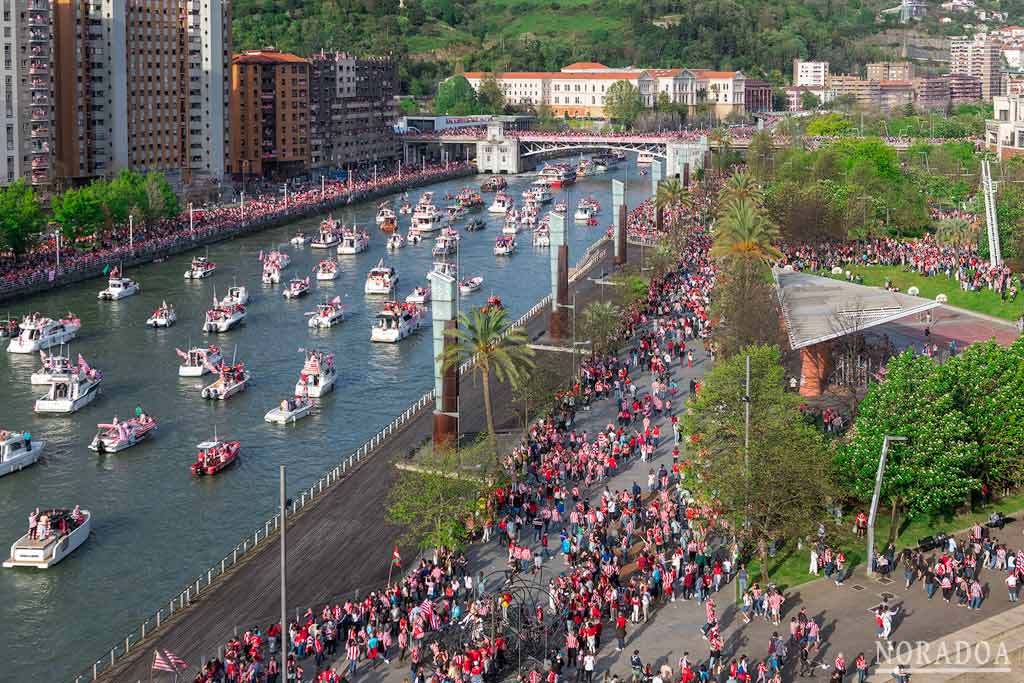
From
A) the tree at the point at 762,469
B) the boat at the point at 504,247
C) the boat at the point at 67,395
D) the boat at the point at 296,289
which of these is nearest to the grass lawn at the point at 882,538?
the tree at the point at 762,469

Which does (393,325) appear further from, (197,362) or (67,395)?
(67,395)

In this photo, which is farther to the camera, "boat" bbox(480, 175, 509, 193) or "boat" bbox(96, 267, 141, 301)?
"boat" bbox(480, 175, 509, 193)

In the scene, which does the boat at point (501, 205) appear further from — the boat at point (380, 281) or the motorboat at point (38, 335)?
the motorboat at point (38, 335)

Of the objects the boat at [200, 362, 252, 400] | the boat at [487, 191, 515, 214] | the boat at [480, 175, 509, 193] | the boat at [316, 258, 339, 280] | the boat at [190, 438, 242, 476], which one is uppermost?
the boat at [480, 175, 509, 193]

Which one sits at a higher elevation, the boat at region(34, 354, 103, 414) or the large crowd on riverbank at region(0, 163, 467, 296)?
the large crowd on riverbank at region(0, 163, 467, 296)

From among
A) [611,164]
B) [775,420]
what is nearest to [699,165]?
[611,164]

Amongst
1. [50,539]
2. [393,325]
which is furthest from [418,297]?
[50,539]

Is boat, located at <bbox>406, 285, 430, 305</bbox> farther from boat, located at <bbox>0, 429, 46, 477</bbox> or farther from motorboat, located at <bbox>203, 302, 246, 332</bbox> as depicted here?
boat, located at <bbox>0, 429, 46, 477</bbox>

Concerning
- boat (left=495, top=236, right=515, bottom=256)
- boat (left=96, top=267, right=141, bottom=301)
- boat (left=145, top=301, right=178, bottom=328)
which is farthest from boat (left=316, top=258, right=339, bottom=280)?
boat (left=145, top=301, right=178, bottom=328)
